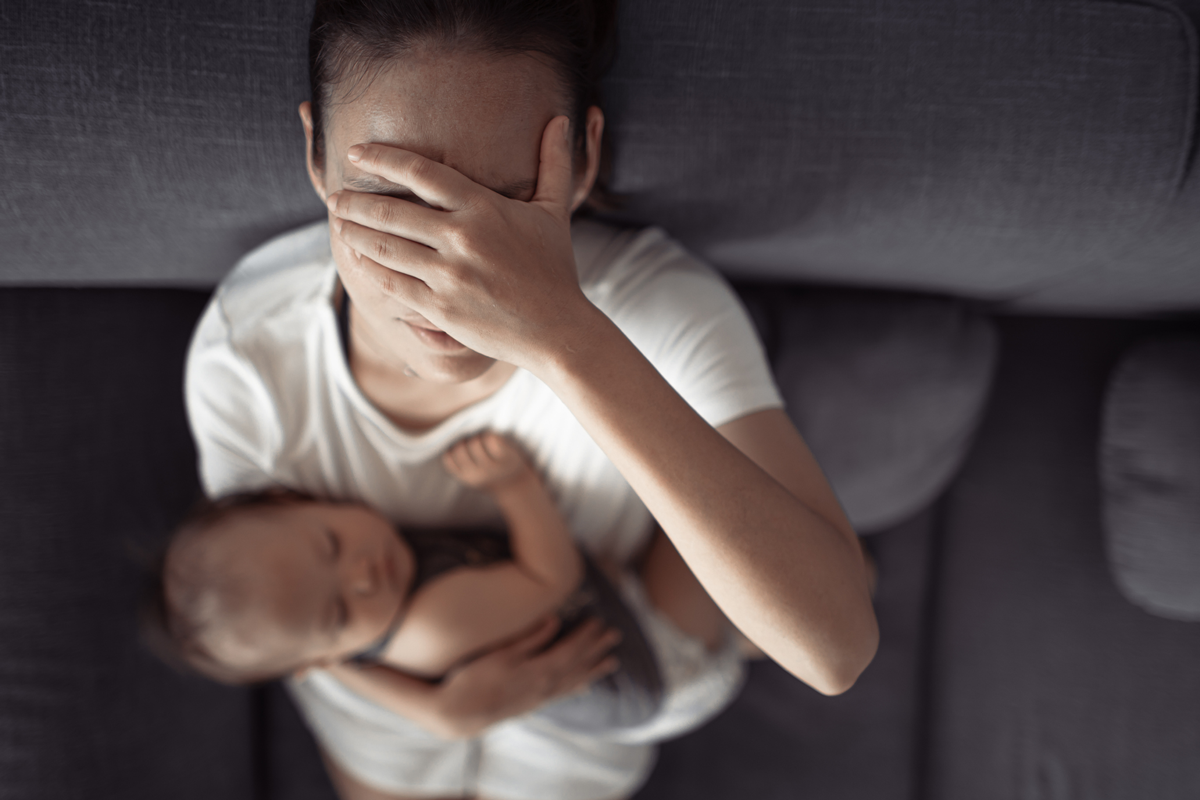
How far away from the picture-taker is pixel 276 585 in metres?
0.96

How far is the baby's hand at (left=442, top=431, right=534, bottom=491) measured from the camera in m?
0.98

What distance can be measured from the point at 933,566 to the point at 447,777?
114cm

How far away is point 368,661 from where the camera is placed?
1097mm

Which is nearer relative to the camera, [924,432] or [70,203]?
[70,203]

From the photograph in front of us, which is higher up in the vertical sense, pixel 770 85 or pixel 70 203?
pixel 770 85

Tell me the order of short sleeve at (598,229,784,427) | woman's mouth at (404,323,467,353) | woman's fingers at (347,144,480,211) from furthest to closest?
short sleeve at (598,229,784,427) < woman's mouth at (404,323,467,353) < woman's fingers at (347,144,480,211)

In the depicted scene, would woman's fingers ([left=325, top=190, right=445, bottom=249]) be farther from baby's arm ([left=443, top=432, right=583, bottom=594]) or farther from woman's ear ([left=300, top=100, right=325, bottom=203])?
baby's arm ([left=443, top=432, right=583, bottom=594])

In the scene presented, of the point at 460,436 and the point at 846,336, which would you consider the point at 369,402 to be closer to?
the point at 460,436

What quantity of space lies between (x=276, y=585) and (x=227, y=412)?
26cm

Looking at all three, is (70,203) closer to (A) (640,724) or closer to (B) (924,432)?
(A) (640,724)

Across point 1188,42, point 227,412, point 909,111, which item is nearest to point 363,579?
point 227,412

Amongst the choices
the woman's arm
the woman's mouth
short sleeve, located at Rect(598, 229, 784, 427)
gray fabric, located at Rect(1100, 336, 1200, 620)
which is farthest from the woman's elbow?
gray fabric, located at Rect(1100, 336, 1200, 620)

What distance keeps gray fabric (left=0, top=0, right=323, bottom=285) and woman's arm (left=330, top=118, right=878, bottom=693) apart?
0.26 meters

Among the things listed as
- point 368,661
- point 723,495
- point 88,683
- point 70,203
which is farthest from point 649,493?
→ point 88,683
